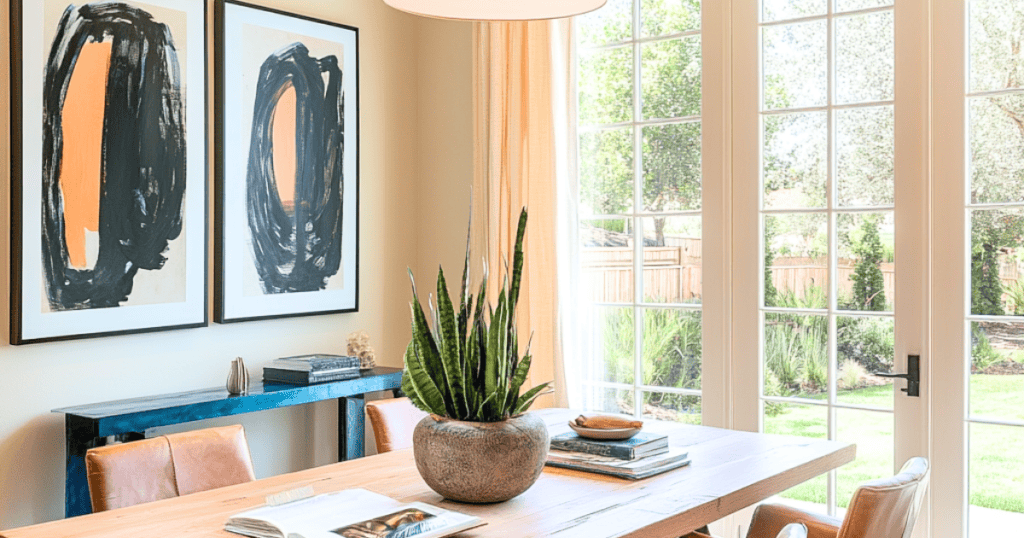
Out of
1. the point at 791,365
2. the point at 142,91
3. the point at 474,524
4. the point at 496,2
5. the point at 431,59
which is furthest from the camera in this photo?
the point at 431,59

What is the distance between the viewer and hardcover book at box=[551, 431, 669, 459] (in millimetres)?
2186

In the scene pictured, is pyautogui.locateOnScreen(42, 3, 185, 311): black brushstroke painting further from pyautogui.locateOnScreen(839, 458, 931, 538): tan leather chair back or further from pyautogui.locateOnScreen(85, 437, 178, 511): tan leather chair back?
pyautogui.locateOnScreen(839, 458, 931, 538): tan leather chair back

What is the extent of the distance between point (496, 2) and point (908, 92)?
5.40 feet

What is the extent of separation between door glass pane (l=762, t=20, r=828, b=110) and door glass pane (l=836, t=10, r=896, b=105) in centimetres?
6

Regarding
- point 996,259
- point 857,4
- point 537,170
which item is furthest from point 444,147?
point 996,259

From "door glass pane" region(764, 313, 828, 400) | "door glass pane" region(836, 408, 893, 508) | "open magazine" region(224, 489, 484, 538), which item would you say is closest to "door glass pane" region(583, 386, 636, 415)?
"door glass pane" region(764, 313, 828, 400)

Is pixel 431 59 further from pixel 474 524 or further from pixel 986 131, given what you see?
pixel 474 524

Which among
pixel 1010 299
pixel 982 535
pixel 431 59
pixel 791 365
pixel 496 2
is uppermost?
pixel 431 59

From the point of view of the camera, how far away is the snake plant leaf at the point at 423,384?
1.95 m

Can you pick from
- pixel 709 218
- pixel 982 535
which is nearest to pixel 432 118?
pixel 709 218

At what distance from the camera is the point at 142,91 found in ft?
10.3

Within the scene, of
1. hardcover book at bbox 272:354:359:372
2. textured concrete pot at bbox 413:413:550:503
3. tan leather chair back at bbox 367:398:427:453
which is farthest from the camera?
hardcover book at bbox 272:354:359:372

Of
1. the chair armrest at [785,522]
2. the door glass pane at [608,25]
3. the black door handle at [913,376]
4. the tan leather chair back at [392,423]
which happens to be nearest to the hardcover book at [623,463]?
the chair armrest at [785,522]

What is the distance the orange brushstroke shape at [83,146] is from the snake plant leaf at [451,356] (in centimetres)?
161
